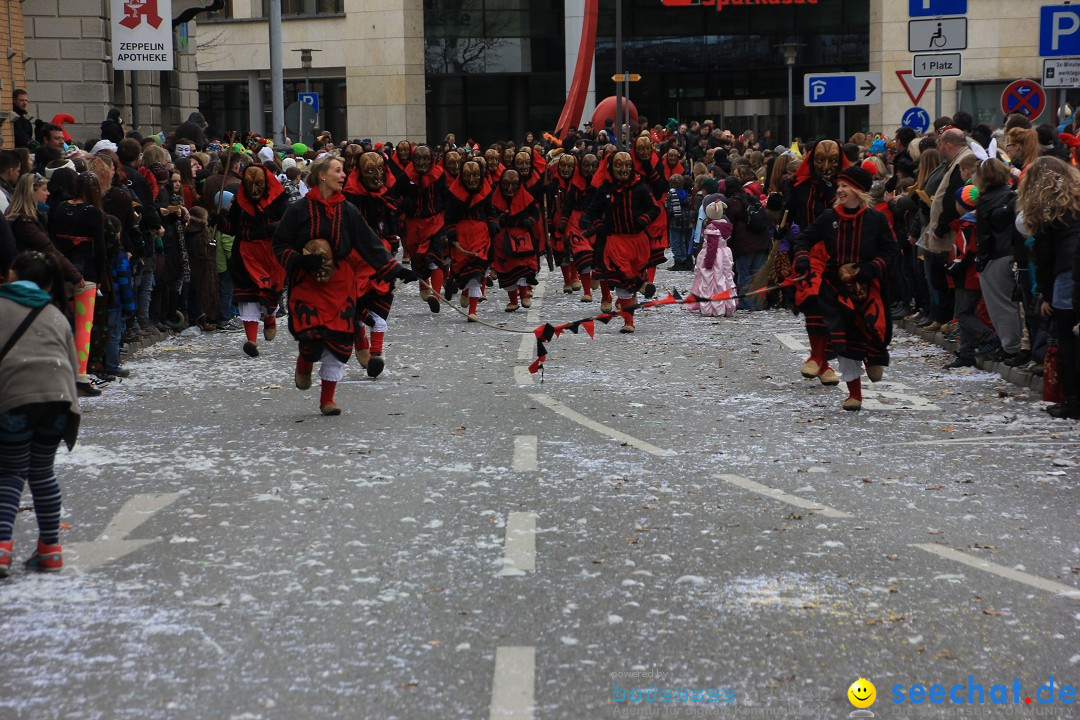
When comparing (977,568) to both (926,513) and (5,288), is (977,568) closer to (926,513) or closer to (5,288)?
(926,513)

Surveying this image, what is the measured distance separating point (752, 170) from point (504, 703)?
57.8ft

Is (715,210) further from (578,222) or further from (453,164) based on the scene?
(453,164)

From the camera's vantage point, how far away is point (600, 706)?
16.1 feet

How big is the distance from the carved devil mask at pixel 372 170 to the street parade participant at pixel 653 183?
9.42ft

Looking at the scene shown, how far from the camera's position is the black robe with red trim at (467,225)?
18531mm

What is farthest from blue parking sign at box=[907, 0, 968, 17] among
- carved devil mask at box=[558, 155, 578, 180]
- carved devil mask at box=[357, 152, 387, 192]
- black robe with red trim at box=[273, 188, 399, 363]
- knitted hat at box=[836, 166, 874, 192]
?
black robe with red trim at box=[273, 188, 399, 363]

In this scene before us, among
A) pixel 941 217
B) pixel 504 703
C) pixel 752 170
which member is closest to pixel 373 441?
pixel 504 703

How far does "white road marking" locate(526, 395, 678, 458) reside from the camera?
9.47 metres

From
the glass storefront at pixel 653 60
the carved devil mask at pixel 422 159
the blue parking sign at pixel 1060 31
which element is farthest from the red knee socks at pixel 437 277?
the glass storefront at pixel 653 60

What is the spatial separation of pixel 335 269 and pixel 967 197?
542cm

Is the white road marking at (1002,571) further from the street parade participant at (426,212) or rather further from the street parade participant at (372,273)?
the street parade participant at (426,212)

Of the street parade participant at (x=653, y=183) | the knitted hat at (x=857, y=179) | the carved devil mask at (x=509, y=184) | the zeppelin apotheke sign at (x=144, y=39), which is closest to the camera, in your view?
the knitted hat at (x=857, y=179)

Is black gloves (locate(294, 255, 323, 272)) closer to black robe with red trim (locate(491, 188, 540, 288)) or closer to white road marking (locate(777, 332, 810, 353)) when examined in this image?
white road marking (locate(777, 332, 810, 353))

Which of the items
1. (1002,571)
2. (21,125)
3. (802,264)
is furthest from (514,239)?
(1002,571)
